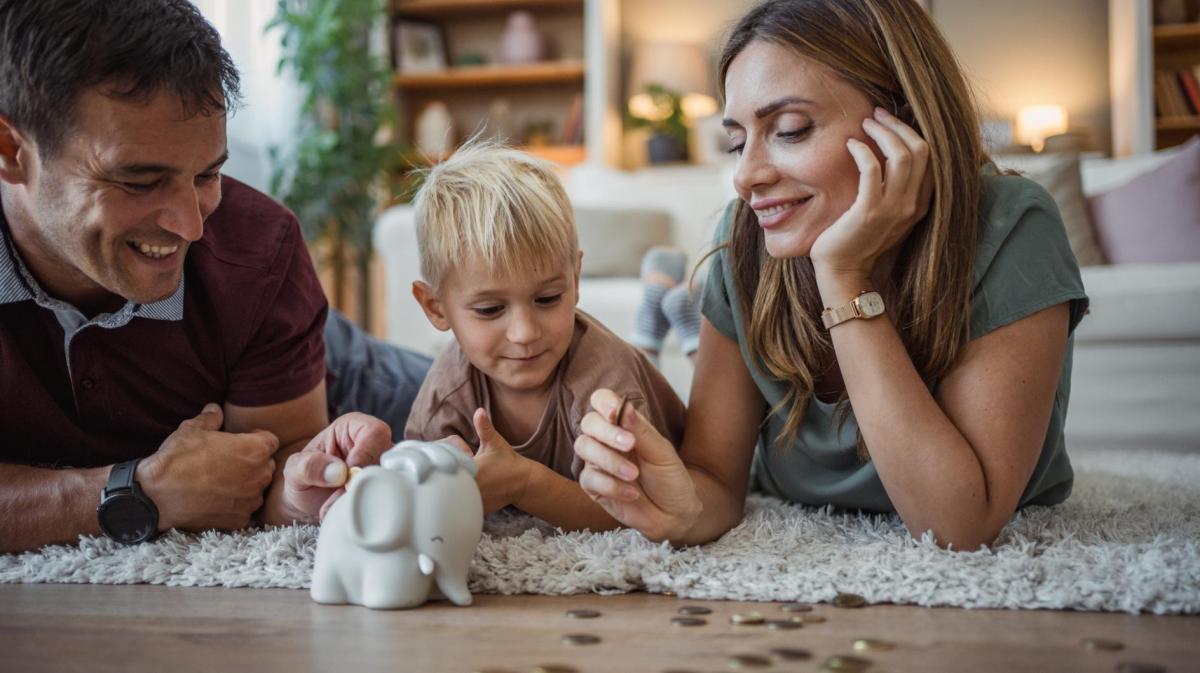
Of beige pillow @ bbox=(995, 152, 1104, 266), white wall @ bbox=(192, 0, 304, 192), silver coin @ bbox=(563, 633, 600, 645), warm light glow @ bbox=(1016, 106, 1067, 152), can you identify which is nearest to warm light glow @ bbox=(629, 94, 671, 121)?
white wall @ bbox=(192, 0, 304, 192)

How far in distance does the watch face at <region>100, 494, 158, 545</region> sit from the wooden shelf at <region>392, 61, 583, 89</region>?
4.47 m

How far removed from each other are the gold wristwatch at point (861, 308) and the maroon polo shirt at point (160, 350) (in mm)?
859

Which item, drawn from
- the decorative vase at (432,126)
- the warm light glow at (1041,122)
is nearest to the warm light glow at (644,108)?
the decorative vase at (432,126)

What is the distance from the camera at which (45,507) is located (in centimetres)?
139

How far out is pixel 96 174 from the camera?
1.28m

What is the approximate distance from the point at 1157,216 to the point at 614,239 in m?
1.87

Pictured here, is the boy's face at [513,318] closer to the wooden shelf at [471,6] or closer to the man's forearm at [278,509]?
the man's forearm at [278,509]

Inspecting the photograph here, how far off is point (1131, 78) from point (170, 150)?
5068 mm

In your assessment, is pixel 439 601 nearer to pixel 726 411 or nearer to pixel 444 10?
pixel 726 411

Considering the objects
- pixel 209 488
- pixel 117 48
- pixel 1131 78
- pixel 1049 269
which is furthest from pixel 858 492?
pixel 1131 78

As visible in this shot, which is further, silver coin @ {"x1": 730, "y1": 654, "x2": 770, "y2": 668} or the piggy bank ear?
the piggy bank ear

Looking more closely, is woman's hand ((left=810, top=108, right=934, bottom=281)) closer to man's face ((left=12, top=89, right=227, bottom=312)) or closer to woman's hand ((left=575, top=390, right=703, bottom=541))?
woman's hand ((left=575, top=390, right=703, bottom=541))

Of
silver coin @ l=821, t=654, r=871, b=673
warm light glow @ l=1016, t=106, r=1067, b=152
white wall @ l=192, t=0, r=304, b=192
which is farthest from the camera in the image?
warm light glow @ l=1016, t=106, r=1067, b=152

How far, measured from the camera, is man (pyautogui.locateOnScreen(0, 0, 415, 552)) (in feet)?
4.17
